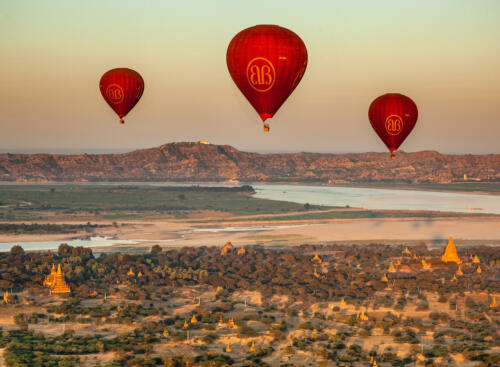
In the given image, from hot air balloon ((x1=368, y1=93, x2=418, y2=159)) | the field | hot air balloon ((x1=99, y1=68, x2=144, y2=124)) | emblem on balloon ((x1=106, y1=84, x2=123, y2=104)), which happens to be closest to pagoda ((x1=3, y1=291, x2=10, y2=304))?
hot air balloon ((x1=99, y1=68, x2=144, y2=124))

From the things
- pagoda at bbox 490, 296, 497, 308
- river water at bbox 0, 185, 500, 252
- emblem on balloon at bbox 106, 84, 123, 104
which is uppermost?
emblem on balloon at bbox 106, 84, 123, 104

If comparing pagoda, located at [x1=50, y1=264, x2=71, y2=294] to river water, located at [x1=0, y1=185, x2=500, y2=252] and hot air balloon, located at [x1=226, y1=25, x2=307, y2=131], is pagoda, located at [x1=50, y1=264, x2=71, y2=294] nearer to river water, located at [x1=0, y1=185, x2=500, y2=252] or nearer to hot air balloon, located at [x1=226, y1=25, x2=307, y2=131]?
hot air balloon, located at [x1=226, y1=25, x2=307, y2=131]

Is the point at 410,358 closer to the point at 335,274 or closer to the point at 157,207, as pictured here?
the point at 335,274

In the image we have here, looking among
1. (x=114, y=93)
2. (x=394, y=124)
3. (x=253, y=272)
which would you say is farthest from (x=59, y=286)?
(x=394, y=124)

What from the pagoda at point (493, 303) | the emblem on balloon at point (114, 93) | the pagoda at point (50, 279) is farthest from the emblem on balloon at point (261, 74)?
the pagoda at point (50, 279)

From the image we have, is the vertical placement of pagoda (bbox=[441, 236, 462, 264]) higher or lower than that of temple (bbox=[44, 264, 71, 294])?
higher

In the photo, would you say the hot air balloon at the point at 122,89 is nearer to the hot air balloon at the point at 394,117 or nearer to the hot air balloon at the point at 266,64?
the hot air balloon at the point at 394,117

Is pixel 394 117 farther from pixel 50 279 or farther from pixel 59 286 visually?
pixel 50 279

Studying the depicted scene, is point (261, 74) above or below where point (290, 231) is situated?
above
